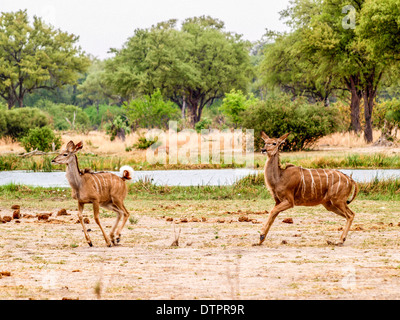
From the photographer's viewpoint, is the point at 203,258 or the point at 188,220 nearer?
the point at 203,258

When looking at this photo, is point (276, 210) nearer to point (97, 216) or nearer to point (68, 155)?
point (97, 216)

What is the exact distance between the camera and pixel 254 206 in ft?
53.6

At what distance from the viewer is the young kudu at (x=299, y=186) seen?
998 cm

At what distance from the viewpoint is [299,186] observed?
10055 millimetres

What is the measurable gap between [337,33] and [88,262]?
37780mm

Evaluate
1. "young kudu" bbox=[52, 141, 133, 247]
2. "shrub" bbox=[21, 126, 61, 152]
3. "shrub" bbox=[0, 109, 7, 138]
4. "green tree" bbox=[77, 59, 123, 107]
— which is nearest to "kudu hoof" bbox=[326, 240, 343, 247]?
"young kudu" bbox=[52, 141, 133, 247]

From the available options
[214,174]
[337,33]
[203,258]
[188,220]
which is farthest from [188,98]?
[203,258]

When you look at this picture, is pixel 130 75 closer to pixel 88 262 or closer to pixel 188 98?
pixel 188 98

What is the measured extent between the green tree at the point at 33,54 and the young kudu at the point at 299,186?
2316 inches

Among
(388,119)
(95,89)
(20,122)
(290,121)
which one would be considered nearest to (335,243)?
(290,121)

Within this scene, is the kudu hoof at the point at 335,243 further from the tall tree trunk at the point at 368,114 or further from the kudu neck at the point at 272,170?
the tall tree trunk at the point at 368,114

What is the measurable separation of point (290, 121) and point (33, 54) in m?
41.9

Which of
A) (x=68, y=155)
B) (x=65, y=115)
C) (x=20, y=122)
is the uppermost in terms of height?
(x=65, y=115)

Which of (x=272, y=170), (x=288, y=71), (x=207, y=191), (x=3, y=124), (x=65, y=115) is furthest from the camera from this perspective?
(x=65, y=115)
